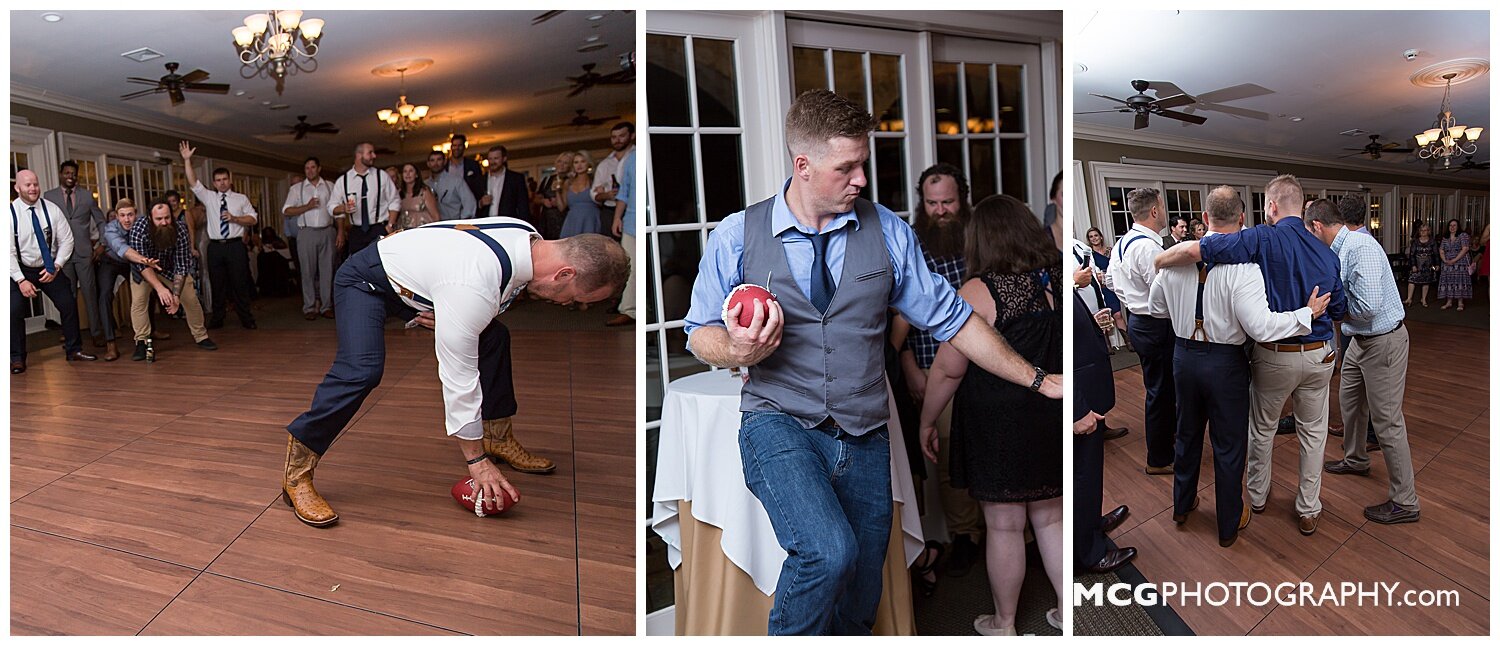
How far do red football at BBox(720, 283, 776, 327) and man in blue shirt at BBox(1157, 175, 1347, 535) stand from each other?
3.02 feet

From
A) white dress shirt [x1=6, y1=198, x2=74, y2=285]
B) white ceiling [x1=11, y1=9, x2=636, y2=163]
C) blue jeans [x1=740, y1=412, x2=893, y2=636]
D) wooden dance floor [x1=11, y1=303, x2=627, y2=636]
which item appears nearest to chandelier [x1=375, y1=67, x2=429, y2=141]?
white ceiling [x1=11, y1=9, x2=636, y2=163]

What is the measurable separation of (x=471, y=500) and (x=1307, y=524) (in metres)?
2.24

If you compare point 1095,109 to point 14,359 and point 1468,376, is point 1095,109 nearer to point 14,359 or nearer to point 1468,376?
point 1468,376

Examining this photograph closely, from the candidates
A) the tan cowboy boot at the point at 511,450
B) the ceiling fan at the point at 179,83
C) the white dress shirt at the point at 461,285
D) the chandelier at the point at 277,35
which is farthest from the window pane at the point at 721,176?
the ceiling fan at the point at 179,83

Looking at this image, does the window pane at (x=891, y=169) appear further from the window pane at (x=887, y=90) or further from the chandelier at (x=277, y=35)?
the chandelier at (x=277, y=35)

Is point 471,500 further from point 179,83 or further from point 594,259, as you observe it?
point 179,83

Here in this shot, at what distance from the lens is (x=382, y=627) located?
2.06m

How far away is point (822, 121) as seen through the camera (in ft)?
5.53

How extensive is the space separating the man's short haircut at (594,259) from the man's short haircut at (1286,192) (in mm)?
1508

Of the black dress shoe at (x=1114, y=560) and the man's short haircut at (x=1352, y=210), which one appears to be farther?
the black dress shoe at (x=1114, y=560)

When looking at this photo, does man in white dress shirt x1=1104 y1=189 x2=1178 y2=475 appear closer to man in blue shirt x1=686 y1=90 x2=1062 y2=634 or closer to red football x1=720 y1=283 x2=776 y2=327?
man in blue shirt x1=686 y1=90 x2=1062 y2=634

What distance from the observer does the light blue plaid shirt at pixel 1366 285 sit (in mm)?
1916

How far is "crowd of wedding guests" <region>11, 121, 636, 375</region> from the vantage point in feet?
13.6
